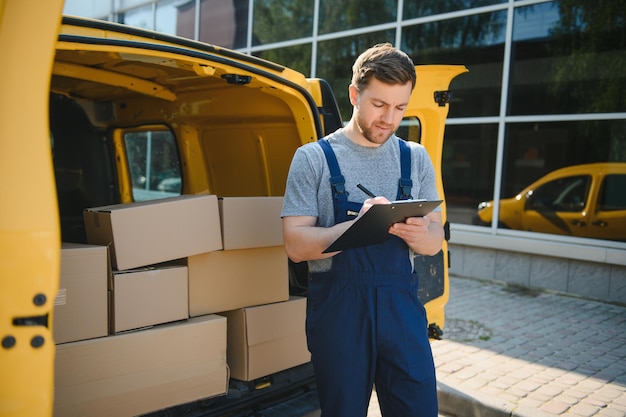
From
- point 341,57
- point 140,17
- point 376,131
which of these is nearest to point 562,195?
point 341,57

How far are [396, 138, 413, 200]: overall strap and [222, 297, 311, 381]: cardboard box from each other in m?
1.10

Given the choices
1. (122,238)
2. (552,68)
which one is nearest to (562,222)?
(552,68)

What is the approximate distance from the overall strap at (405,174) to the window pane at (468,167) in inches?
A: 222

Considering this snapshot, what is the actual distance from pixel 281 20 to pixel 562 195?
5.90 m

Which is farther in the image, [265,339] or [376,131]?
[265,339]

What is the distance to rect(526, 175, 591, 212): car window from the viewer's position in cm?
683

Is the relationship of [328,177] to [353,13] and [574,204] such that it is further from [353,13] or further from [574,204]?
[353,13]

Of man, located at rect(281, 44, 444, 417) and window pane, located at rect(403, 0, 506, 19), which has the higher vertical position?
window pane, located at rect(403, 0, 506, 19)

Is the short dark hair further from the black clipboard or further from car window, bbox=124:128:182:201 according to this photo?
car window, bbox=124:128:182:201

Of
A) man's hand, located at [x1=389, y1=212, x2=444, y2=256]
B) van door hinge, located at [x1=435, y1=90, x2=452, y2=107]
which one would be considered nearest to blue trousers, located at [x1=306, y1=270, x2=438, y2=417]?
man's hand, located at [x1=389, y1=212, x2=444, y2=256]

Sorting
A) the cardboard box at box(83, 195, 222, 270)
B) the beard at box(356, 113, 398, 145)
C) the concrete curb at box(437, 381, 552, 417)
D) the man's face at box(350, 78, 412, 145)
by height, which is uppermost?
the man's face at box(350, 78, 412, 145)

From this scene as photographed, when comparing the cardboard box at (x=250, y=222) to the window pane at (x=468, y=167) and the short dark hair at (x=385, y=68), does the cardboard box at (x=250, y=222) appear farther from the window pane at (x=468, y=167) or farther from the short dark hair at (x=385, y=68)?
the window pane at (x=468, y=167)

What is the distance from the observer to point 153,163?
5000 mm

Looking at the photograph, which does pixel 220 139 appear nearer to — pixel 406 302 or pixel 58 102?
pixel 58 102
